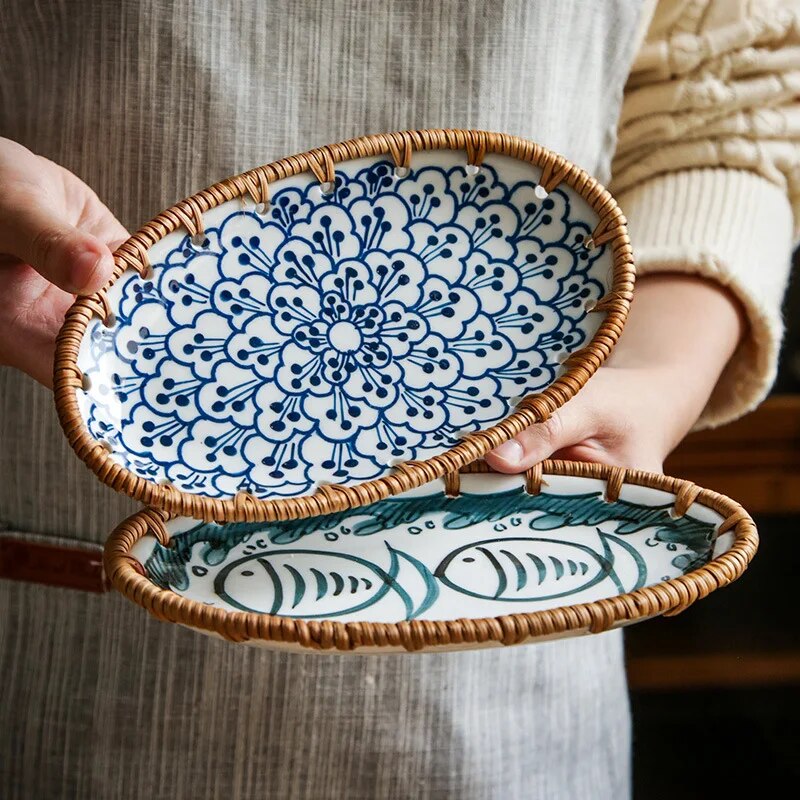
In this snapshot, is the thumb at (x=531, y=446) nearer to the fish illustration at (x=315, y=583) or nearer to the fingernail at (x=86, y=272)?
the fish illustration at (x=315, y=583)

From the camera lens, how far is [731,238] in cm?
77

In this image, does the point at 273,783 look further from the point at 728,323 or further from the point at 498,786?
the point at 728,323

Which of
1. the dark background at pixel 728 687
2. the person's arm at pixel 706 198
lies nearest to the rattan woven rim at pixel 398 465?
the person's arm at pixel 706 198

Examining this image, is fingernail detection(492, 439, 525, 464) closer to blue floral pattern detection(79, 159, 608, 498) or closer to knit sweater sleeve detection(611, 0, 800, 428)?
blue floral pattern detection(79, 159, 608, 498)

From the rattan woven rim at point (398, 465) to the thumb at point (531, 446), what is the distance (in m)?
0.04

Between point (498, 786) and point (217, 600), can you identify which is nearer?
point (217, 600)

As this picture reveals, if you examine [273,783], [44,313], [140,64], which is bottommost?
[273,783]

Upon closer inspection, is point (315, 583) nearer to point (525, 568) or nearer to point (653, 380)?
point (525, 568)

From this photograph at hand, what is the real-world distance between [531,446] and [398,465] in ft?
0.33

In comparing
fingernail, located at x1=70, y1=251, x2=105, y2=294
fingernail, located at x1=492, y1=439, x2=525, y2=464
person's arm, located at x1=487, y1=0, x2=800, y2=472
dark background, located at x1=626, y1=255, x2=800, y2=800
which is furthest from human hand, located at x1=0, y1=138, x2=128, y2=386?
dark background, located at x1=626, y1=255, x2=800, y2=800

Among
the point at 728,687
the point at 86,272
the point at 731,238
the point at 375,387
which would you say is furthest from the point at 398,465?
the point at 728,687

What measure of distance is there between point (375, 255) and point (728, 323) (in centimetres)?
32

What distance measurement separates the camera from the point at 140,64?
26.3 inches

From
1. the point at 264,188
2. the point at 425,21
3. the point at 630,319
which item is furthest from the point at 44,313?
the point at 630,319
